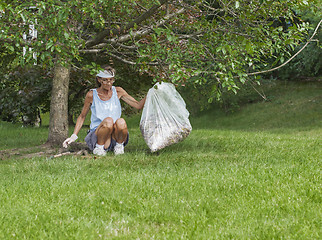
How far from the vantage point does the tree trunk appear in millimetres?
8930

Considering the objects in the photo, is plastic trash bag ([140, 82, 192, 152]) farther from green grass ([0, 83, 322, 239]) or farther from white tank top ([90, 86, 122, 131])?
white tank top ([90, 86, 122, 131])

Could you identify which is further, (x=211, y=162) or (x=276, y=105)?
(x=276, y=105)

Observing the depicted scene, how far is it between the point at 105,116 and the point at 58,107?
209 cm

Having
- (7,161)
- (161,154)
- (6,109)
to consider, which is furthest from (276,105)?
(7,161)

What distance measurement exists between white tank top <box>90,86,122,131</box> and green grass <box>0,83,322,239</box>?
0.74 meters

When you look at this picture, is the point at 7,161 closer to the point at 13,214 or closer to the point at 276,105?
the point at 13,214

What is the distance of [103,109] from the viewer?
7.29 m

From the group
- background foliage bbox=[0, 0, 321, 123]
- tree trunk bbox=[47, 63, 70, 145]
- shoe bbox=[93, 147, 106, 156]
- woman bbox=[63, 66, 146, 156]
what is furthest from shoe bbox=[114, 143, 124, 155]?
tree trunk bbox=[47, 63, 70, 145]

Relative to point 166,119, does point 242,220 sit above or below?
below

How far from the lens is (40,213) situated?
12.9 feet

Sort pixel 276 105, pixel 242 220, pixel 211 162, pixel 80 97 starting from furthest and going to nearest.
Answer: pixel 276 105 → pixel 80 97 → pixel 211 162 → pixel 242 220

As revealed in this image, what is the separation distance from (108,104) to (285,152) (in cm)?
348

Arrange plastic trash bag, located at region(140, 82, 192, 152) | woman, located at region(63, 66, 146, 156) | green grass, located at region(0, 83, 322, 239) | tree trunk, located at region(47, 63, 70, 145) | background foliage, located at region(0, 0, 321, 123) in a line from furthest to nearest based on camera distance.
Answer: tree trunk, located at region(47, 63, 70, 145), woman, located at region(63, 66, 146, 156), plastic trash bag, located at region(140, 82, 192, 152), background foliage, located at region(0, 0, 321, 123), green grass, located at region(0, 83, 322, 239)

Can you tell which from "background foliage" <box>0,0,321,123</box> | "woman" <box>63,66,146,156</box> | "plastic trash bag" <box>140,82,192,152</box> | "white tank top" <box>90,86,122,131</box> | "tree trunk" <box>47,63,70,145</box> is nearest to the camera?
"background foliage" <box>0,0,321,123</box>
